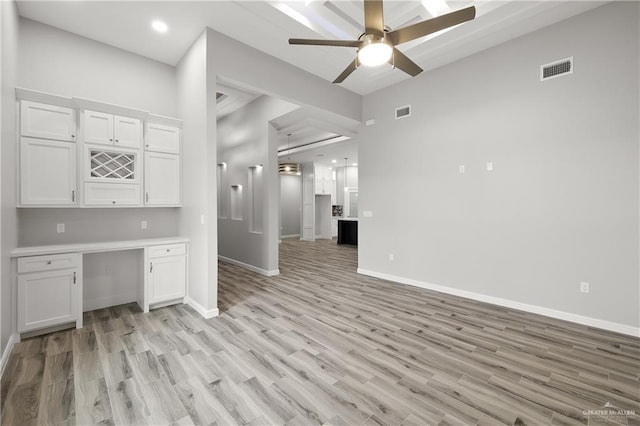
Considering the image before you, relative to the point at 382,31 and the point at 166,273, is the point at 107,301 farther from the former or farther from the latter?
the point at 382,31

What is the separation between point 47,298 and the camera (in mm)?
2895

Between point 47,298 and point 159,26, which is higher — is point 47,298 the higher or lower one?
the lower one

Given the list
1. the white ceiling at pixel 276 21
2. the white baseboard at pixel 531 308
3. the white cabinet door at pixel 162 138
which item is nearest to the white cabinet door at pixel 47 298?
the white cabinet door at pixel 162 138

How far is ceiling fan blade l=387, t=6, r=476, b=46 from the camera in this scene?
2162 mm

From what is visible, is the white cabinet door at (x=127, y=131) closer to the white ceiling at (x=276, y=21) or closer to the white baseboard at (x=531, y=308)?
the white ceiling at (x=276, y=21)

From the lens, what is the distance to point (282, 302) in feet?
13.0

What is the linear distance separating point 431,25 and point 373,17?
53 cm

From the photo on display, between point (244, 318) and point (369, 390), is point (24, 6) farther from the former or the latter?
point (369, 390)

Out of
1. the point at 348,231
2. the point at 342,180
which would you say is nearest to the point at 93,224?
the point at 348,231

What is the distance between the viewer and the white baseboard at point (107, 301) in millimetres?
3611

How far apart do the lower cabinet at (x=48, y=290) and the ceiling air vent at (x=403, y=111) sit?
5079mm

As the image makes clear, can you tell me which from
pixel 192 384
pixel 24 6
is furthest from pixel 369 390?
pixel 24 6

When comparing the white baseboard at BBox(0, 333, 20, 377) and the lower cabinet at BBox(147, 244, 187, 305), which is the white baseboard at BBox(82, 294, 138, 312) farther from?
the white baseboard at BBox(0, 333, 20, 377)

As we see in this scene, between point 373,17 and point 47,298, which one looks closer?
point 373,17
